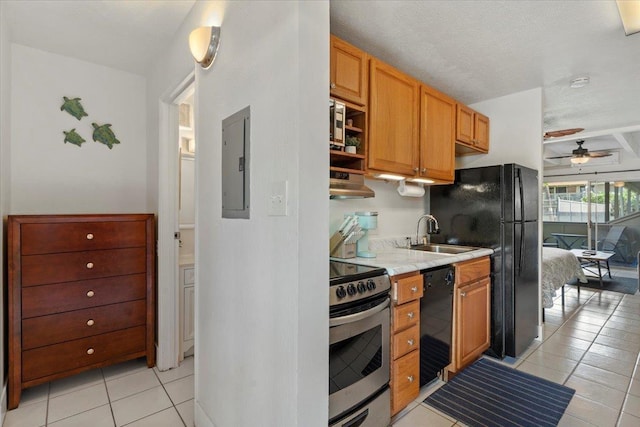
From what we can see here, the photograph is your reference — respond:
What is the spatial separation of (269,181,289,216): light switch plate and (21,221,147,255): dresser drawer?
5.74ft

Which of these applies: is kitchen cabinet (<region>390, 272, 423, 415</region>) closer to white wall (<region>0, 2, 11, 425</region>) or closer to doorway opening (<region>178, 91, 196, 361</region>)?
doorway opening (<region>178, 91, 196, 361</region>)

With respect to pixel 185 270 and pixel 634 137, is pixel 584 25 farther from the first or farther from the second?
pixel 634 137

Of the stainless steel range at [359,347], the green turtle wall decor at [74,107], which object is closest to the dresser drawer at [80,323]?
the green turtle wall decor at [74,107]

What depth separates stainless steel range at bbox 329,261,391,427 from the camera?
1.49 m

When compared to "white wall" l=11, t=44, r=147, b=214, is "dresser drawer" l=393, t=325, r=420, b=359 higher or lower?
lower

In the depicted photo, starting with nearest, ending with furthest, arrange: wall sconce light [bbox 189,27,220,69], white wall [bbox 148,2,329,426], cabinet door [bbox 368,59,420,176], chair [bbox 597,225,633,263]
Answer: white wall [bbox 148,2,329,426] < wall sconce light [bbox 189,27,220,69] < cabinet door [bbox 368,59,420,176] < chair [bbox 597,225,633,263]

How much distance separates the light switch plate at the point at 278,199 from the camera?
1.19 metres


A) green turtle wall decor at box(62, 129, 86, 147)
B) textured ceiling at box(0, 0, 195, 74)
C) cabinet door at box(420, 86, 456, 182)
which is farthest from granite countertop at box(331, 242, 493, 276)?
green turtle wall decor at box(62, 129, 86, 147)

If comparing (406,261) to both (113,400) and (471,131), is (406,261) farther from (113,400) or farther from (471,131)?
(113,400)

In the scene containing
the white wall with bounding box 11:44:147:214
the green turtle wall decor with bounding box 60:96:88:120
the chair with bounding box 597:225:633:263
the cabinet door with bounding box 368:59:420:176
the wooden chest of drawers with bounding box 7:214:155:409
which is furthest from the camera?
the chair with bounding box 597:225:633:263

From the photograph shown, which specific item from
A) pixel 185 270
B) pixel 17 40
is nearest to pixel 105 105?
pixel 17 40

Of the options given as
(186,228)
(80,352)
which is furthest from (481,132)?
(80,352)

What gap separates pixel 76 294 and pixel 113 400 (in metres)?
0.77

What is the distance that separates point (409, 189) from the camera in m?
2.91
